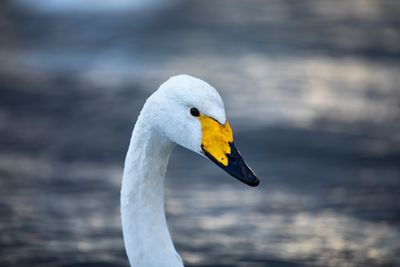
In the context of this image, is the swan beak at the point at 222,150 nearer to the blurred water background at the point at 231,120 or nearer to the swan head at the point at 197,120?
the swan head at the point at 197,120

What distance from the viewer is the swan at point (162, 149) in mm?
4660

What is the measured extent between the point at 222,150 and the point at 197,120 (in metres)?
0.20

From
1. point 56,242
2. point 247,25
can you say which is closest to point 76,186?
Result: point 56,242

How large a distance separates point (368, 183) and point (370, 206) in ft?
1.69

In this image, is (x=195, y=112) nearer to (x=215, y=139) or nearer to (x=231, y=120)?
(x=215, y=139)

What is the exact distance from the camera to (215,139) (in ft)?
15.5

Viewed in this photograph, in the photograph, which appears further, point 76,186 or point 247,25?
point 247,25

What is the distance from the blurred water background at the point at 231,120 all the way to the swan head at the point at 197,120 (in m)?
2.46

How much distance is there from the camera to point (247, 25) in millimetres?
13625

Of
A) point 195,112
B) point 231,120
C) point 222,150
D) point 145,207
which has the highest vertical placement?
point 231,120

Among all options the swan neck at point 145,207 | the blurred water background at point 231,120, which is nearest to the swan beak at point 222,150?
the swan neck at point 145,207

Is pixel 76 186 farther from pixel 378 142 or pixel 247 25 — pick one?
pixel 247 25

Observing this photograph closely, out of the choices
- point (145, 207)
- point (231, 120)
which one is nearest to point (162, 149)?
point (145, 207)

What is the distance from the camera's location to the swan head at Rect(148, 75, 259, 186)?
15.2ft
